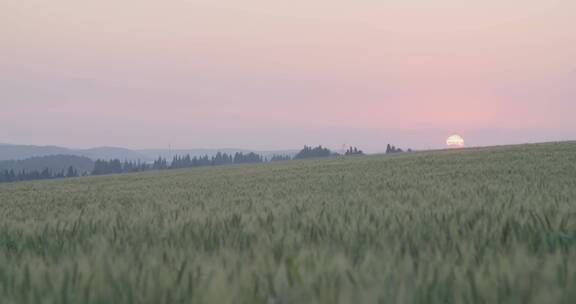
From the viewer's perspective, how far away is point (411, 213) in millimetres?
4180

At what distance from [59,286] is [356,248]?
5.35ft

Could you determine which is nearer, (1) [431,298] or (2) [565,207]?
(1) [431,298]

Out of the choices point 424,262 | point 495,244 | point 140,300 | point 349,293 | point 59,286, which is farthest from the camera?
point 495,244

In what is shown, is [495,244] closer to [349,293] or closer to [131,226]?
[349,293]

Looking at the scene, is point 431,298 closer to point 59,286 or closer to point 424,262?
point 424,262

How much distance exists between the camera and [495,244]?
282cm

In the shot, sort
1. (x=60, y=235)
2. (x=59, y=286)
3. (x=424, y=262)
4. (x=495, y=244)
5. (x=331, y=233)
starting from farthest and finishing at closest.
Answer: (x=60, y=235) → (x=331, y=233) → (x=495, y=244) → (x=424, y=262) → (x=59, y=286)

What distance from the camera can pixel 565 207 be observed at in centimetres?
394

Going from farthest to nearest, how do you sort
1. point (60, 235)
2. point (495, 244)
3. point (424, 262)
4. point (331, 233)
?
point (60, 235)
point (331, 233)
point (495, 244)
point (424, 262)

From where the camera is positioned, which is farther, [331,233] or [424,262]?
[331,233]

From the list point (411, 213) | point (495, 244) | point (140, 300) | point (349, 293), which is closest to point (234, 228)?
point (411, 213)

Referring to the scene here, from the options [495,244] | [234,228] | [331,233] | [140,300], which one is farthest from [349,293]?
[234,228]

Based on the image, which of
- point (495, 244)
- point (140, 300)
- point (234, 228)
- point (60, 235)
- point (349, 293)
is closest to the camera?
point (349, 293)

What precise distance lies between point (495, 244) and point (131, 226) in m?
2.91
